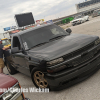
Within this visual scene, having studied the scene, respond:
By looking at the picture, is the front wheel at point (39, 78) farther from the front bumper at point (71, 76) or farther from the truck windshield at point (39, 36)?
the truck windshield at point (39, 36)

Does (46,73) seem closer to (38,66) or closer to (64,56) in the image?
(38,66)

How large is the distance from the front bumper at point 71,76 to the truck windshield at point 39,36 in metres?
1.33

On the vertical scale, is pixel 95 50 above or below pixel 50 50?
below

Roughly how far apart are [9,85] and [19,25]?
51.5 meters

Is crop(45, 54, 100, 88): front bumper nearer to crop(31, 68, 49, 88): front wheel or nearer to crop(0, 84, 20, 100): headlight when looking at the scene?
crop(31, 68, 49, 88): front wheel

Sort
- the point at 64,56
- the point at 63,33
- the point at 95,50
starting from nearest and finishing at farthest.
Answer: the point at 64,56
the point at 95,50
the point at 63,33

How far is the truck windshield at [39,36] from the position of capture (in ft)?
13.9

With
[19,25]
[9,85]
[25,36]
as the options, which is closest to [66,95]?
[9,85]

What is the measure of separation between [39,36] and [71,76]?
6.01ft

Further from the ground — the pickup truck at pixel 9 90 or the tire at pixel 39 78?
the pickup truck at pixel 9 90

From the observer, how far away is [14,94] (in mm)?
2152

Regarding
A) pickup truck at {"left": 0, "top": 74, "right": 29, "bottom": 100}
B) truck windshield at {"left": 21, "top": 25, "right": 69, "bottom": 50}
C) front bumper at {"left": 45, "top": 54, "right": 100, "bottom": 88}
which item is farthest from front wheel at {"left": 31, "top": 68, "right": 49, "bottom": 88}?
pickup truck at {"left": 0, "top": 74, "right": 29, "bottom": 100}

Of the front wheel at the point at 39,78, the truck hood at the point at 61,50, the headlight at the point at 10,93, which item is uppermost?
the truck hood at the point at 61,50

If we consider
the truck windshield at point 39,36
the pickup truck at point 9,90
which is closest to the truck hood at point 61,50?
the truck windshield at point 39,36
